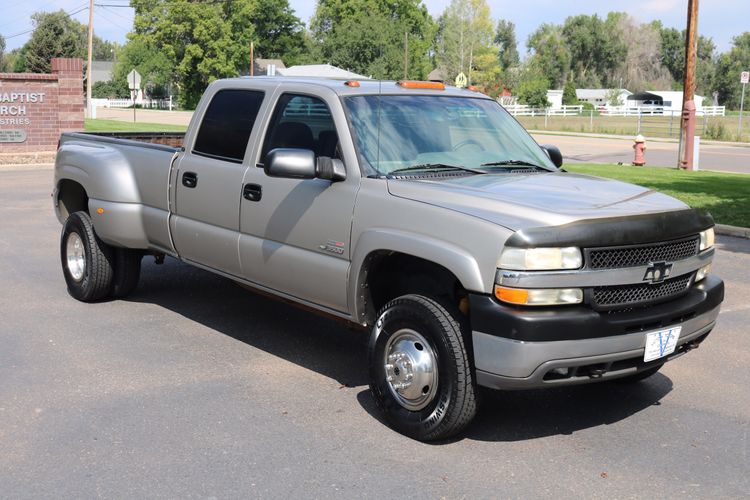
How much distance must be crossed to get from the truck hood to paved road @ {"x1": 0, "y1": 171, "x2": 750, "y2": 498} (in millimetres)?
1239

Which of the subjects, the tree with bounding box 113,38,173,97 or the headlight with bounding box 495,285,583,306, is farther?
the tree with bounding box 113,38,173,97

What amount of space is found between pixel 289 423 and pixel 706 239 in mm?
2604

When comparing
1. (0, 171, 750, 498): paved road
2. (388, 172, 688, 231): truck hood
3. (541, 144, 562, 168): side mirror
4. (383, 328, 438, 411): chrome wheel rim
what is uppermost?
(541, 144, 562, 168): side mirror

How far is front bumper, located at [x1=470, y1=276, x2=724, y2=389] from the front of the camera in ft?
14.0

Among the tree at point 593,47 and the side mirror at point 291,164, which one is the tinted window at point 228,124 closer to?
the side mirror at point 291,164

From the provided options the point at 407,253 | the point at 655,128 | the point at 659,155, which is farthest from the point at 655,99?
the point at 407,253

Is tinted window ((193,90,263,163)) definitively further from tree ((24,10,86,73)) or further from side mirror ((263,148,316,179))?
tree ((24,10,86,73))

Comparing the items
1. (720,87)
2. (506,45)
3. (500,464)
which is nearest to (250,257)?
(500,464)

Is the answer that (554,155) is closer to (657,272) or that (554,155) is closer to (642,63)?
(657,272)

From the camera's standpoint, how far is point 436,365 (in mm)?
4629

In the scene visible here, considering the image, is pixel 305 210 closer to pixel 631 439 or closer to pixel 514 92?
pixel 631 439

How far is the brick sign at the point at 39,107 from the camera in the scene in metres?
23.0

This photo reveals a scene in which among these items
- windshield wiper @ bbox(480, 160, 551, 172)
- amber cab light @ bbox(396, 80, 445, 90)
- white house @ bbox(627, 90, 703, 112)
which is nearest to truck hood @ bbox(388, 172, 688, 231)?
windshield wiper @ bbox(480, 160, 551, 172)

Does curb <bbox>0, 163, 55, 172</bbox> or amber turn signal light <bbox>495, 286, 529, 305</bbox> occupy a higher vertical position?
amber turn signal light <bbox>495, 286, 529, 305</bbox>
